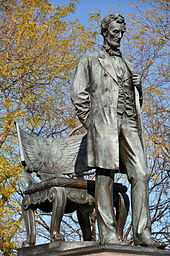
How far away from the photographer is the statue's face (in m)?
8.23

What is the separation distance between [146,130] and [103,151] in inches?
505

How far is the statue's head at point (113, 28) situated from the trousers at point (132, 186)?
0.99 metres

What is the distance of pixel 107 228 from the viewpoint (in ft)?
24.9

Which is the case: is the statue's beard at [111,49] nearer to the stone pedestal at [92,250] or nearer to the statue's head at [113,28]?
the statue's head at [113,28]

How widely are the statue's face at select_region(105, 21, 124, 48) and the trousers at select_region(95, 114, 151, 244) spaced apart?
974 millimetres

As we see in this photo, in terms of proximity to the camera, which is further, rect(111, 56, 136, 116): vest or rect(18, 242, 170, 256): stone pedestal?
rect(111, 56, 136, 116): vest

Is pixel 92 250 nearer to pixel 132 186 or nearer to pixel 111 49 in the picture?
pixel 132 186

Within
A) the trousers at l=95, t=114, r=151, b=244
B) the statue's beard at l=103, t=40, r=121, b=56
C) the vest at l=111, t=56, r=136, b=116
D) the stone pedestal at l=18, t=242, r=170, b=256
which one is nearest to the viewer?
the stone pedestal at l=18, t=242, r=170, b=256

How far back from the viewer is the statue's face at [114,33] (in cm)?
823

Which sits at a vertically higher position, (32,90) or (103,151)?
(32,90)

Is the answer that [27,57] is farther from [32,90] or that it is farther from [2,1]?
[2,1]

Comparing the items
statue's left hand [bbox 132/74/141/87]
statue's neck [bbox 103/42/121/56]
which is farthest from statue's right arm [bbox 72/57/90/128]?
statue's left hand [bbox 132/74/141/87]

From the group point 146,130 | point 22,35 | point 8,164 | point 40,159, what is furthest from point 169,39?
point 40,159

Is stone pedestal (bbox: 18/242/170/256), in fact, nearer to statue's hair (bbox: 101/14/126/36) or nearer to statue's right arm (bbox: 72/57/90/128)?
statue's right arm (bbox: 72/57/90/128)
